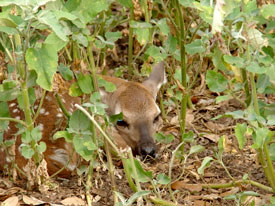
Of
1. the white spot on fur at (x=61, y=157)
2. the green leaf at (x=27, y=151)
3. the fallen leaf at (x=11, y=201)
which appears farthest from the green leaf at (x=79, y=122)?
the white spot on fur at (x=61, y=157)

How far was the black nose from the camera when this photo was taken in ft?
17.0

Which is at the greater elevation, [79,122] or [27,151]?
[79,122]

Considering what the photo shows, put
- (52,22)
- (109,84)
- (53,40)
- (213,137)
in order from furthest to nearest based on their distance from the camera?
(213,137) → (109,84) → (53,40) → (52,22)

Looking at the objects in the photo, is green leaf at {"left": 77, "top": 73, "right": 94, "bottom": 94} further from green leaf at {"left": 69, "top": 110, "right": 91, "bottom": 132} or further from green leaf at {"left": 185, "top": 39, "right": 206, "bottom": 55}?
green leaf at {"left": 185, "top": 39, "right": 206, "bottom": 55}

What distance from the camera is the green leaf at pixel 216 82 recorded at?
377 cm

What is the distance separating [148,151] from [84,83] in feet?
4.25

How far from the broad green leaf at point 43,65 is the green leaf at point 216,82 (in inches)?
39.2

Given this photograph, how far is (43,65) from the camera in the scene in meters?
3.35

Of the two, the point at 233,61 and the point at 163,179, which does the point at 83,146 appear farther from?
the point at 233,61

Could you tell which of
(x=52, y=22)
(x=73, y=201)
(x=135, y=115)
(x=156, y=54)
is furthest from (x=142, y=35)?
(x=52, y=22)

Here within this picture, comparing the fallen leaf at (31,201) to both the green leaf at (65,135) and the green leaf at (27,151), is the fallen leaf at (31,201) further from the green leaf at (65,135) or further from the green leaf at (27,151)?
the green leaf at (65,135)

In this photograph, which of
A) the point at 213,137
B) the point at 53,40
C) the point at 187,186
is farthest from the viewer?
the point at 213,137

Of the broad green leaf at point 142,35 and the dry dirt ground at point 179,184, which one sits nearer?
the dry dirt ground at point 179,184

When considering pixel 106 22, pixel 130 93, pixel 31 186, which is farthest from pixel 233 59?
pixel 106 22
